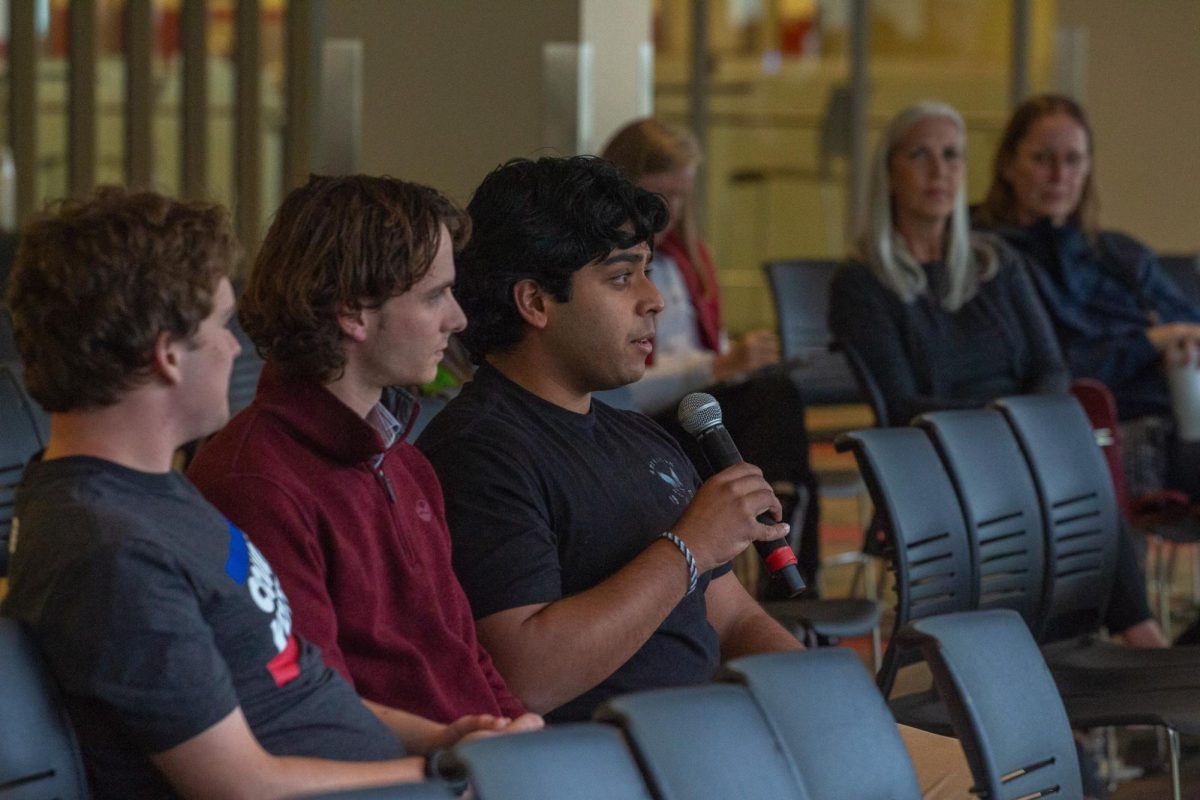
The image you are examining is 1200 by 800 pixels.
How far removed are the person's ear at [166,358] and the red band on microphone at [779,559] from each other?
89 centimetres

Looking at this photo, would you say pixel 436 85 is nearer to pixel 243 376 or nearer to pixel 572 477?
pixel 243 376

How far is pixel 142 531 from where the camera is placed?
5.24 feet

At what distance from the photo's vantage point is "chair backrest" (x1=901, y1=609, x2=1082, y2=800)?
212 centimetres

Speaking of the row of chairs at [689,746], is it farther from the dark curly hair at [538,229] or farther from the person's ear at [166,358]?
the dark curly hair at [538,229]

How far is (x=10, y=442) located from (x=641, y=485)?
1207 millimetres

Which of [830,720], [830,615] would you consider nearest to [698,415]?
[830,720]

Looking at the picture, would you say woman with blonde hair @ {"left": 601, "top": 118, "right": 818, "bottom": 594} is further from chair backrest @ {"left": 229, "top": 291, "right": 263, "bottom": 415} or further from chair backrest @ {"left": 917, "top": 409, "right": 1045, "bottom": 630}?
chair backrest @ {"left": 917, "top": 409, "right": 1045, "bottom": 630}

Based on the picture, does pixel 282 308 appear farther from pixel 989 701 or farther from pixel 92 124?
pixel 92 124

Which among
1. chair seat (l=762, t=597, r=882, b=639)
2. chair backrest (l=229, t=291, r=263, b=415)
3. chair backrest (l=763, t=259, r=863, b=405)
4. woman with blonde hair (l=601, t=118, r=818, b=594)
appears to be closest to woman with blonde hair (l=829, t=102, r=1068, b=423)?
woman with blonde hair (l=601, t=118, r=818, b=594)

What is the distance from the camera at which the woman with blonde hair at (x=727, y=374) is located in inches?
175

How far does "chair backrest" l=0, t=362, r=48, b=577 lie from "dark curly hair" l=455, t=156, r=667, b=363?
97cm

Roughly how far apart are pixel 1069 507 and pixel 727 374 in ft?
3.91

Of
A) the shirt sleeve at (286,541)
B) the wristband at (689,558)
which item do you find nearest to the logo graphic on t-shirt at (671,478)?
the wristband at (689,558)

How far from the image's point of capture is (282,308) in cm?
201
